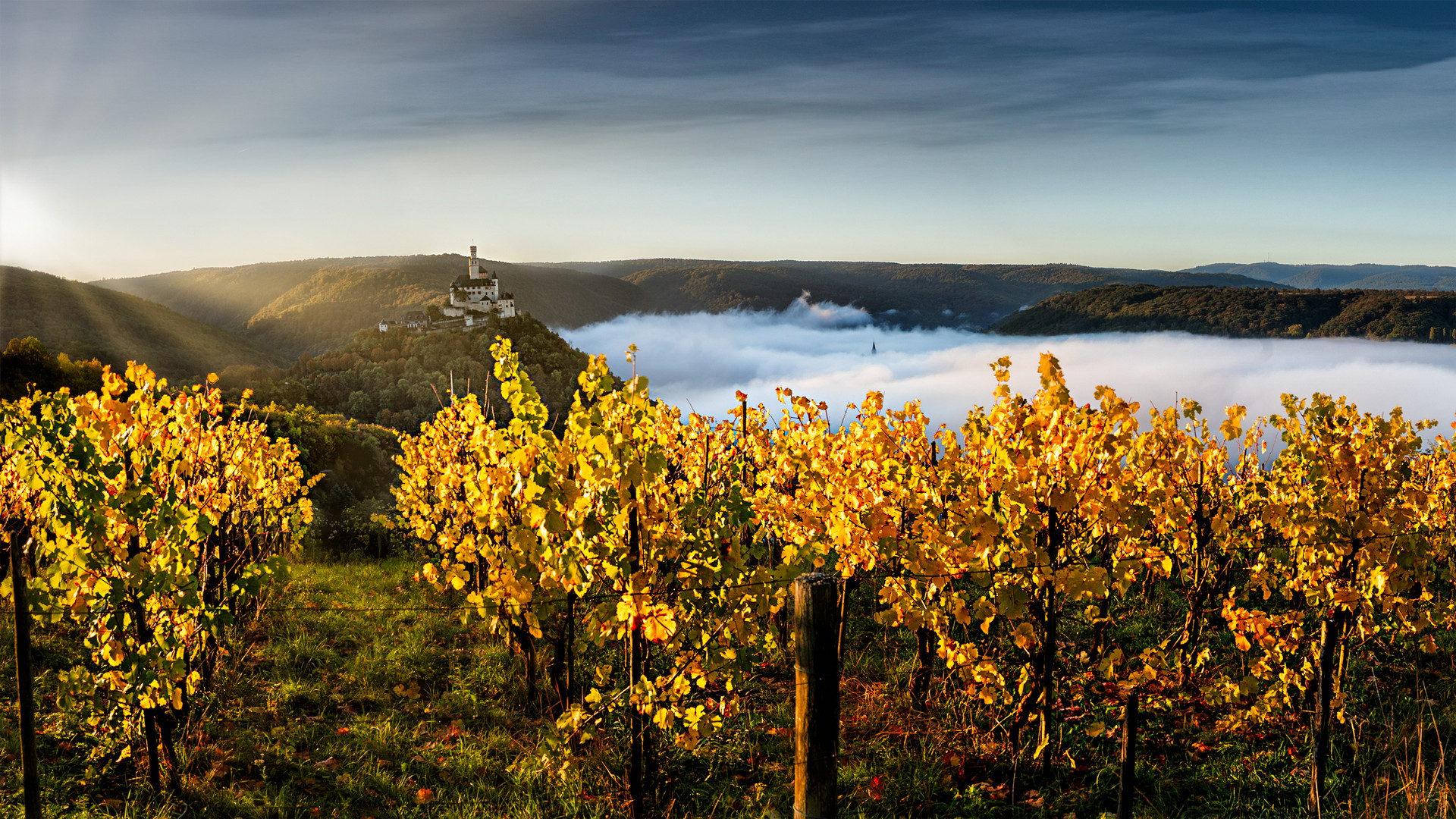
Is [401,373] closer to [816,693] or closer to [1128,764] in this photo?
[816,693]

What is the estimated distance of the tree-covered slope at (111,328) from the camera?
240 feet

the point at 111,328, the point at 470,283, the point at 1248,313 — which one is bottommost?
the point at 111,328

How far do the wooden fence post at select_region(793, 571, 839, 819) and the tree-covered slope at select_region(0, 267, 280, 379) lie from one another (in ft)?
267

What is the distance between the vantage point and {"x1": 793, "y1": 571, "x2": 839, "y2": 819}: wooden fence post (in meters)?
3.84

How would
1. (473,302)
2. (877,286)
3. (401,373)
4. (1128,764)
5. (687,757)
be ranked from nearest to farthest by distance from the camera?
(1128,764) → (687,757) → (401,373) → (473,302) → (877,286)

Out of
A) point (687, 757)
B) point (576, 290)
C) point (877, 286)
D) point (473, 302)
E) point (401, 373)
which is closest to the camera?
point (687, 757)

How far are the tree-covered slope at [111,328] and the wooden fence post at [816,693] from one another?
267 feet

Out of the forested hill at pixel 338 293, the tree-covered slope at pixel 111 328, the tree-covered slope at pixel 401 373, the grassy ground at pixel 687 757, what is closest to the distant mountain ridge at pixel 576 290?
the forested hill at pixel 338 293

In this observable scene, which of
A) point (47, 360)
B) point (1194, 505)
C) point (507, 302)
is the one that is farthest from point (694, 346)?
point (1194, 505)

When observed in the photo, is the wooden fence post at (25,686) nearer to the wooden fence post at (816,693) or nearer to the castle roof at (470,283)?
the wooden fence post at (816,693)

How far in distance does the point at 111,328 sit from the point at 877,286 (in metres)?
145

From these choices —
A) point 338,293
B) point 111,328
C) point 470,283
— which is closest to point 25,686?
point 470,283

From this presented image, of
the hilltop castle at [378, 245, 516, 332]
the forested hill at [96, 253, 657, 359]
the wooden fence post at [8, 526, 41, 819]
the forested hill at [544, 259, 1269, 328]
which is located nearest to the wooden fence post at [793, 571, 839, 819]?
the wooden fence post at [8, 526, 41, 819]

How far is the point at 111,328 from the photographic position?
8038cm
